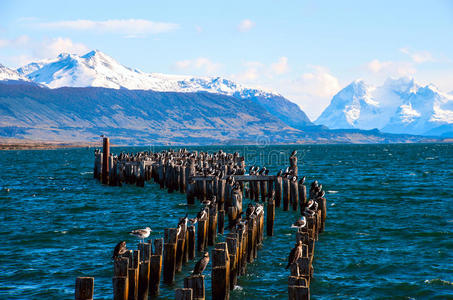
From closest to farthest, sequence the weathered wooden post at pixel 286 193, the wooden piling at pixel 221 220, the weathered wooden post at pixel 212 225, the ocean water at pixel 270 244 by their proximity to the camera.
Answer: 1. the ocean water at pixel 270 244
2. the weathered wooden post at pixel 212 225
3. the wooden piling at pixel 221 220
4. the weathered wooden post at pixel 286 193

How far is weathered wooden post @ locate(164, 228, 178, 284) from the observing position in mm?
15094

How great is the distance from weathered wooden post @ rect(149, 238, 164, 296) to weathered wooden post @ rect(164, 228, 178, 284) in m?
0.86

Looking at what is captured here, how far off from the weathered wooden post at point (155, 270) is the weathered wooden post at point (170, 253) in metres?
0.86

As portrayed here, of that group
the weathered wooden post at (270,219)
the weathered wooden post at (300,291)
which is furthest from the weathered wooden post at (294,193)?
the weathered wooden post at (300,291)

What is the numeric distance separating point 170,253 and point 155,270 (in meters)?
1.43

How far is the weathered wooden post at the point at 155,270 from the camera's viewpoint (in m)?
13.7

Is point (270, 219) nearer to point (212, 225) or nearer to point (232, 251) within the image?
point (212, 225)

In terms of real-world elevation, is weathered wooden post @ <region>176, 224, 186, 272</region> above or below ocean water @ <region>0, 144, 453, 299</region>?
above

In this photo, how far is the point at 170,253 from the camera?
15.2m

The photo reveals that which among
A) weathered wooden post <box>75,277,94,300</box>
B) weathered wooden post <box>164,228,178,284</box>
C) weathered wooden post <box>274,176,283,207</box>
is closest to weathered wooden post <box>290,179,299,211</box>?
weathered wooden post <box>274,176,283,207</box>

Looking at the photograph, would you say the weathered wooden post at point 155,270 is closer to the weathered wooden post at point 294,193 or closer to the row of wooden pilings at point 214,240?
the row of wooden pilings at point 214,240

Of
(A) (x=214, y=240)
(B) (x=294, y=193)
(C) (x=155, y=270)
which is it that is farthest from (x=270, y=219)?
(C) (x=155, y=270)

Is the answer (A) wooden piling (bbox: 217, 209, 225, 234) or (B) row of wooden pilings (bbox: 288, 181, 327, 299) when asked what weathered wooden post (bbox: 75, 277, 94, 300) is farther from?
(A) wooden piling (bbox: 217, 209, 225, 234)

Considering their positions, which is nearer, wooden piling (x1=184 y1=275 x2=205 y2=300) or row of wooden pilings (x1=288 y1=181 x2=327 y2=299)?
row of wooden pilings (x1=288 y1=181 x2=327 y2=299)
